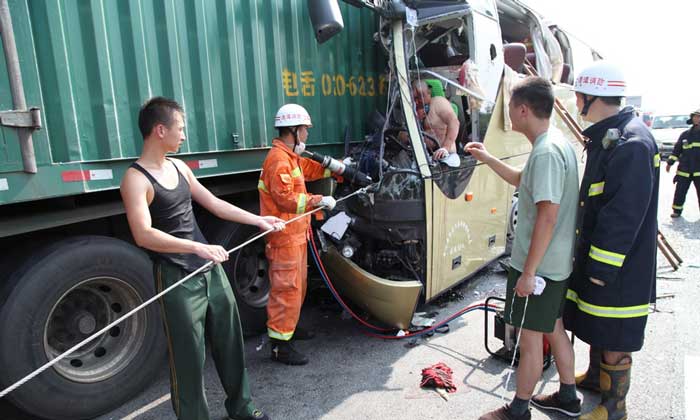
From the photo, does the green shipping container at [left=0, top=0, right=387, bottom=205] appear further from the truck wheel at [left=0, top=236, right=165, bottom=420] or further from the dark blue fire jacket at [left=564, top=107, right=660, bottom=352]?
the dark blue fire jacket at [left=564, top=107, right=660, bottom=352]

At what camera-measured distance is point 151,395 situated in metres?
3.09

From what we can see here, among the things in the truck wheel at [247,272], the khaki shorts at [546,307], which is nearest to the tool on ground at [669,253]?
the khaki shorts at [546,307]

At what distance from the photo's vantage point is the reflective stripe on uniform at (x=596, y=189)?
8.00 ft

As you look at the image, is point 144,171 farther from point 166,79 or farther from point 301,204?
point 301,204

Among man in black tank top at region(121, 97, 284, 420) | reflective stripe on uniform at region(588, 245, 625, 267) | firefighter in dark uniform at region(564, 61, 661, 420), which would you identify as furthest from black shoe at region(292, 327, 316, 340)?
reflective stripe on uniform at region(588, 245, 625, 267)

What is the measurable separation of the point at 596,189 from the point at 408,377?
175cm

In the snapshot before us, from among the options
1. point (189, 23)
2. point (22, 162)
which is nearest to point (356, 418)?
point (22, 162)

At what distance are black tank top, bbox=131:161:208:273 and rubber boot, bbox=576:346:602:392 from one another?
251cm

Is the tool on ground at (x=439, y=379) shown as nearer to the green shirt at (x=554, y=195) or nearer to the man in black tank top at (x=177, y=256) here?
the green shirt at (x=554, y=195)

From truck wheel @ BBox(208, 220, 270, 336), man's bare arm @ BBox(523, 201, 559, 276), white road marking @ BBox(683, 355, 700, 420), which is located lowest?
white road marking @ BBox(683, 355, 700, 420)

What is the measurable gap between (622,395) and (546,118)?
1.60 metres

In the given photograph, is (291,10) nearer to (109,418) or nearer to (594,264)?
(594,264)

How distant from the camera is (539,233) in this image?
2.32m

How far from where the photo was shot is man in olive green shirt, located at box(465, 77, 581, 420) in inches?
91.0
